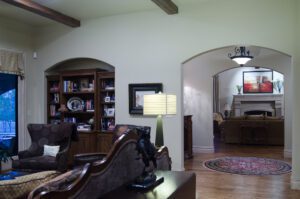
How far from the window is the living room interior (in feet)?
0.36

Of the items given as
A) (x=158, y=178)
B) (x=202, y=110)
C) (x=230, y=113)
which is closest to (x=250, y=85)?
(x=230, y=113)

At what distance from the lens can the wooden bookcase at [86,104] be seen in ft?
22.3

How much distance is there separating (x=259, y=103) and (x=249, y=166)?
24.6ft

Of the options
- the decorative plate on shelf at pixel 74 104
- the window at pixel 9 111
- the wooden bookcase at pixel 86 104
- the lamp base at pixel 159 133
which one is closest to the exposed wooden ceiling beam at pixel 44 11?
the wooden bookcase at pixel 86 104

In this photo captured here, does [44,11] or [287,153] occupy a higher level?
[44,11]

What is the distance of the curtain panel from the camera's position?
6.52 metres

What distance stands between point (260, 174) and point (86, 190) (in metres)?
4.73

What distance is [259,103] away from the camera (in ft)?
44.7

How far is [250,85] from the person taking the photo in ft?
45.4

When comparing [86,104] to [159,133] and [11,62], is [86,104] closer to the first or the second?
[11,62]

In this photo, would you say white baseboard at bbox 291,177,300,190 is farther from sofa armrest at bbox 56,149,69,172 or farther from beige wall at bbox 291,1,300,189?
sofa armrest at bbox 56,149,69,172

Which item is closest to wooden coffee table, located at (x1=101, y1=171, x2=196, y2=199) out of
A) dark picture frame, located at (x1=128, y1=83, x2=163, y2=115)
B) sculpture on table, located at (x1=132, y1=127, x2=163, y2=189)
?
sculpture on table, located at (x1=132, y1=127, x2=163, y2=189)

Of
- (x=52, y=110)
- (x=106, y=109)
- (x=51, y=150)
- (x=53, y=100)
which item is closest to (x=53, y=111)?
(x=52, y=110)

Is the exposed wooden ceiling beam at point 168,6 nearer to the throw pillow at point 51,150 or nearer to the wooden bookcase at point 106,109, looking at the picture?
the wooden bookcase at point 106,109
